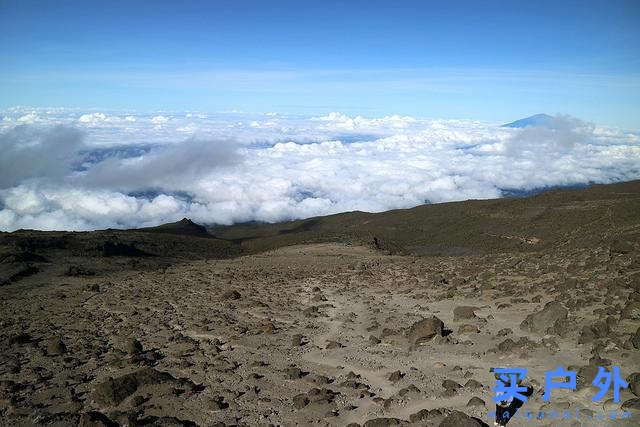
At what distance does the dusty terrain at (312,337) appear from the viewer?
8305mm

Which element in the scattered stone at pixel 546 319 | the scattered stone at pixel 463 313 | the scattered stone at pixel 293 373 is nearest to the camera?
the scattered stone at pixel 293 373

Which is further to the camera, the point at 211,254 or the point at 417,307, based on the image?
the point at 211,254

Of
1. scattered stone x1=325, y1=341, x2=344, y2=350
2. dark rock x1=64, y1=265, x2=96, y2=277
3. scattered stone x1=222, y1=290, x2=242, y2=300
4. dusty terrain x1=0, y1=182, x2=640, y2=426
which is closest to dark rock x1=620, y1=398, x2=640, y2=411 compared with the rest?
dusty terrain x1=0, y1=182, x2=640, y2=426

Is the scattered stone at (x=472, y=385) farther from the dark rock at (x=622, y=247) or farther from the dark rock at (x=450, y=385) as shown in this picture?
the dark rock at (x=622, y=247)

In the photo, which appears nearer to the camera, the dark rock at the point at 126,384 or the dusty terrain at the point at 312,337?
the dusty terrain at the point at 312,337

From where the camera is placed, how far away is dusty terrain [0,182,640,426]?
8305 millimetres

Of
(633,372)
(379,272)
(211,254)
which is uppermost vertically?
(633,372)

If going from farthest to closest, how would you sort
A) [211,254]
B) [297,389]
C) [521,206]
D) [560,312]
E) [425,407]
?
[521,206], [211,254], [560,312], [297,389], [425,407]

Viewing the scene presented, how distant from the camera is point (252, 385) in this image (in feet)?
31.2

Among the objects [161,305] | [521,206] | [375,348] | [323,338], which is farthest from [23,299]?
[521,206]

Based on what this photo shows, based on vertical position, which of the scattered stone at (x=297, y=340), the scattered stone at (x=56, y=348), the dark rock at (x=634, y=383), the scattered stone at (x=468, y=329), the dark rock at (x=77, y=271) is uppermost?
the dark rock at (x=634, y=383)

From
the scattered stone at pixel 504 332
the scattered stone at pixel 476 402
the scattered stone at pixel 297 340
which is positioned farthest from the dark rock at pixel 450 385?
the scattered stone at pixel 297 340

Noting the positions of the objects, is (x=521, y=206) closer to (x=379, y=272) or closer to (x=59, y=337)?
(x=379, y=272)

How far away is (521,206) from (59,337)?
2129 inches
